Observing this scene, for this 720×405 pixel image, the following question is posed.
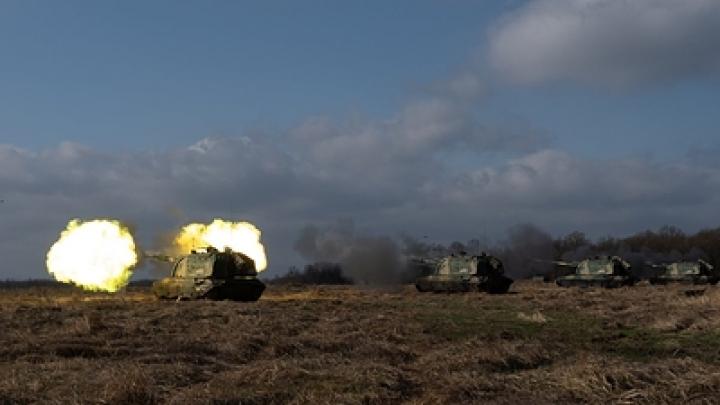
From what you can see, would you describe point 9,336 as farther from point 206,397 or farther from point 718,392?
point 718,392

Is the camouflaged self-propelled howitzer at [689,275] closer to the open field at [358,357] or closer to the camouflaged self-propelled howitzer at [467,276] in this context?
the camouflaged self-propelled howitzer at [467,276]

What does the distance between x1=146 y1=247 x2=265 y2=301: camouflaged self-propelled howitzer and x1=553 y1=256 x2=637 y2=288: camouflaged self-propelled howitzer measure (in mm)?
24092

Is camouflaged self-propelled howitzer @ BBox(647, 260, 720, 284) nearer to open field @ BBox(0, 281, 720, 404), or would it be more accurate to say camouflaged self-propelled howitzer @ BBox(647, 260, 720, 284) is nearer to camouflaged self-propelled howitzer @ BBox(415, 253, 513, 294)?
camouflaged self-propelled howitzer @ BBox(415, 253, 513, 294)

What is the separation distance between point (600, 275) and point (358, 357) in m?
42.2

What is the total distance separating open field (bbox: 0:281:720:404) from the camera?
9258 mm

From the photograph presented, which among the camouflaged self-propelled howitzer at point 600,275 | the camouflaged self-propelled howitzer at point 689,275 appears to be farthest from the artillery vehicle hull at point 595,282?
the camouflaged self-propelled howitzer at point 689,275

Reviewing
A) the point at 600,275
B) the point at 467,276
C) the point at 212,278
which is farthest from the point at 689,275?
the point at 212,278

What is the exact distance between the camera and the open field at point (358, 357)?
9.26m

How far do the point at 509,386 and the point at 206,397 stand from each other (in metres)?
3.64

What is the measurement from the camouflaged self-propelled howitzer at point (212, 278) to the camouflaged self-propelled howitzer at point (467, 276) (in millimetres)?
13175

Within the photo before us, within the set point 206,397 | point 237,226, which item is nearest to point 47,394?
point 206,397

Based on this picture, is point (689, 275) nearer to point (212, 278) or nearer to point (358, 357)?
point (212, 278)

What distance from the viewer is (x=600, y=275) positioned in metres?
52.6

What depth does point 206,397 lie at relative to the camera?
9.24m
